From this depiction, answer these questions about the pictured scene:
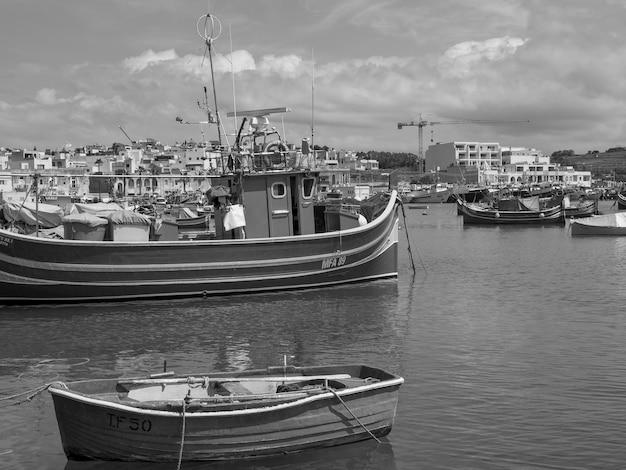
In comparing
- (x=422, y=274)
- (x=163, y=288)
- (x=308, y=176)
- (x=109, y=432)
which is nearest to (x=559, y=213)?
(x=422, y=274)

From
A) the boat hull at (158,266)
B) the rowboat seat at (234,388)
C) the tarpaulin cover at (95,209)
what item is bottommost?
the rowboat seat at (234,388)

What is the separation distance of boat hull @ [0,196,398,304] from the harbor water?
0.47 meters

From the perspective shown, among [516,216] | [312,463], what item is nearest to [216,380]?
[312,463]

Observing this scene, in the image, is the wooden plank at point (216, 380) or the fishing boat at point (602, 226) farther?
the fishing boat at point (602, 226)

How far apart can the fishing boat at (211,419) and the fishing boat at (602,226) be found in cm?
4878

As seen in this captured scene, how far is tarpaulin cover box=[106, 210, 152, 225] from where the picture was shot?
23141mm

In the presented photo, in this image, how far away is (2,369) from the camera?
1574cm

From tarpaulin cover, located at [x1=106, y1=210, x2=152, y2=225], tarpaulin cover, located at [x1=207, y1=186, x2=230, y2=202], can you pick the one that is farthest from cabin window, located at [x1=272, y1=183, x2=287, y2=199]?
tarpaulin cover, located at [x1=106, y1=210, x2=152, y2=225]

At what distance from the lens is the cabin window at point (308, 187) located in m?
25.9

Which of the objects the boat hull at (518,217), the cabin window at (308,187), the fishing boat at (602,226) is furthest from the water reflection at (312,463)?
the boat hull at (518,217)

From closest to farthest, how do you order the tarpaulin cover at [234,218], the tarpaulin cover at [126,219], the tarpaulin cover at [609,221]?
the tarpaulin cover at [126,219] → the tarpaulin cover at [234,218] → the tarpaulin cover at [609,221]

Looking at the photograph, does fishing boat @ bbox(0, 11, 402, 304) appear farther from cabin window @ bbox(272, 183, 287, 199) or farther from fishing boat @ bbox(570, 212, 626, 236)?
fishing boat @ bbox(570, 212, 626, 236)

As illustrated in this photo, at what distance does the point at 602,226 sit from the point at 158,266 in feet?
138

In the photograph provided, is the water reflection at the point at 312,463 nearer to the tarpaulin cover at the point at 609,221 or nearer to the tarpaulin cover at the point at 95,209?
the tarpaulin cover at the point at 95,209
